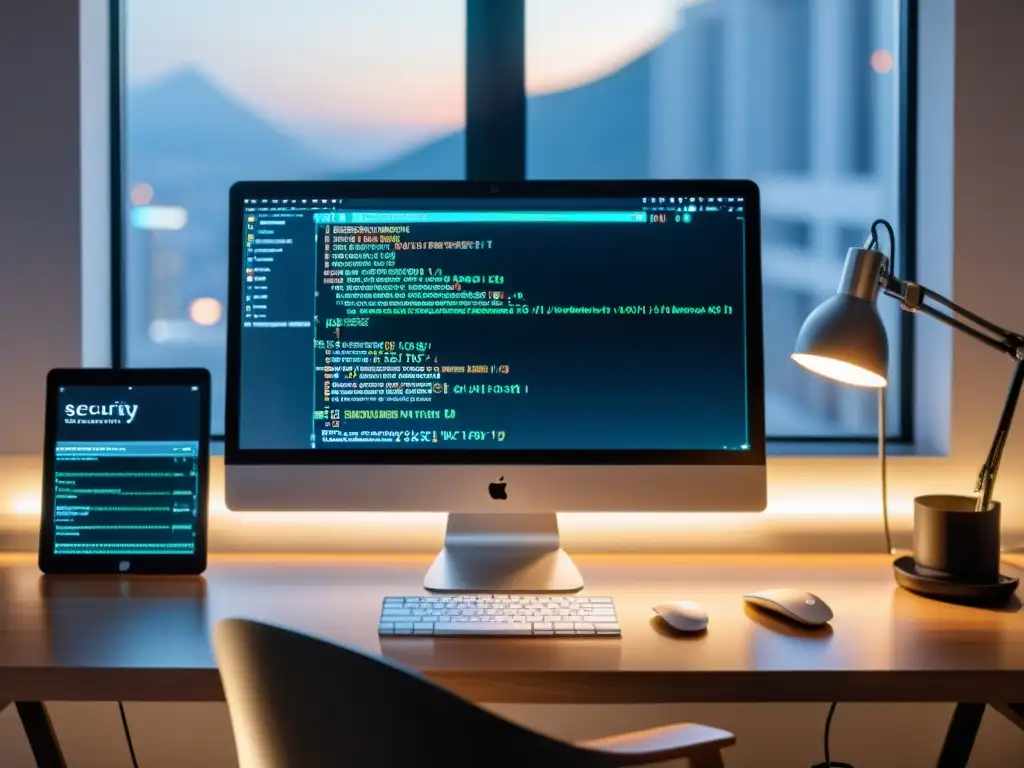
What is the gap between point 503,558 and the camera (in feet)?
4.93

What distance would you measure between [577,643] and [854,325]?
610mm

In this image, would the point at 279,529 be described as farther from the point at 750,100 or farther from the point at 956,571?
the point at 750,100

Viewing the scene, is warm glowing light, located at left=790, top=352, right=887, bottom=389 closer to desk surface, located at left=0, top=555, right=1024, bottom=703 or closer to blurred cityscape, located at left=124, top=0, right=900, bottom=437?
desk surface, located at left=0, top=555, right=1024, bottom=703

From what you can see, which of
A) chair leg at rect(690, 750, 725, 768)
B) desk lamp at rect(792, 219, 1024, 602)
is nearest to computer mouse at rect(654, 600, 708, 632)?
chair leg at rect(690, 750, 725, 768)

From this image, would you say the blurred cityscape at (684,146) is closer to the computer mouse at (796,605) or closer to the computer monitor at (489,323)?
the computer monitor at (489,323)

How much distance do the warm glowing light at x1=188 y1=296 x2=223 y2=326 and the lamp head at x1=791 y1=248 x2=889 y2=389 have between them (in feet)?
3.86

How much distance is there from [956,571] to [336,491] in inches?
36.1

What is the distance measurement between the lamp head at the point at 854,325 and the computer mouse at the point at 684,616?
A: 419mm

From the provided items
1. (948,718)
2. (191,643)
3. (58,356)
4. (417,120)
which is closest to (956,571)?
(948,718)

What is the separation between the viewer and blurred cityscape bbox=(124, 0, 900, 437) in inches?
78.9

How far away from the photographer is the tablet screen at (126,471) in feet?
5.11

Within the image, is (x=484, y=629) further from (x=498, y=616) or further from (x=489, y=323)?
(x=489, y=323)

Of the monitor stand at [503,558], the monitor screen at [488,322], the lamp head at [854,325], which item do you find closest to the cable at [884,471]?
the lamp head at [854,325]

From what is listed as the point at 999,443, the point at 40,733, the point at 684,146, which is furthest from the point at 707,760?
the point at 684,146
